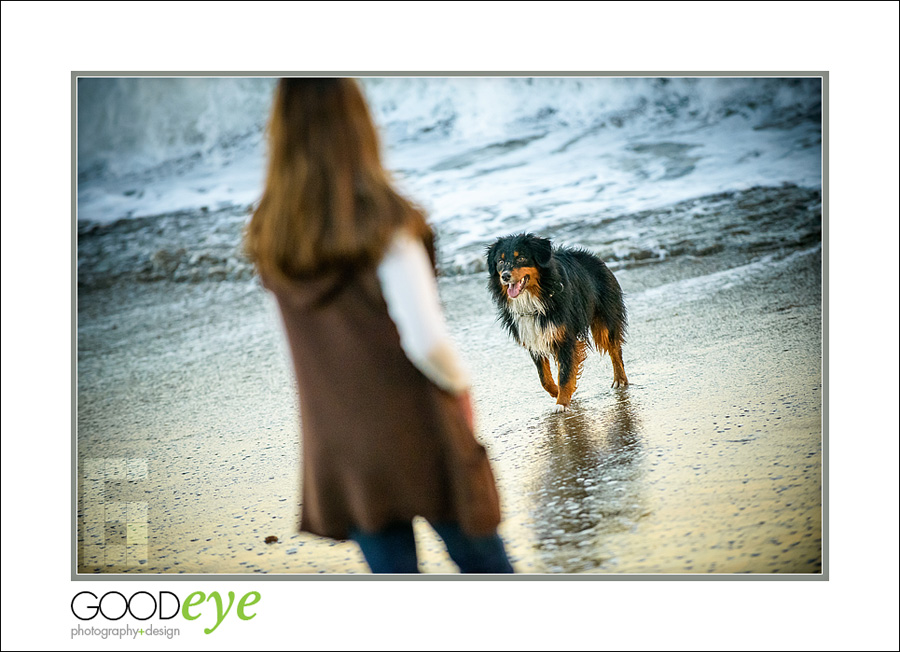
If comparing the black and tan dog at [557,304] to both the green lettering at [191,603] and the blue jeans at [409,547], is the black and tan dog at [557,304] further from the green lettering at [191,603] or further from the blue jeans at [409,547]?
the green lettering at [191,603]

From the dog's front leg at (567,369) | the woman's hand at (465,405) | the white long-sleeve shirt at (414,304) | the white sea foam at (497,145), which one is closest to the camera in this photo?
the white long-sleeve shirt at (414,304)

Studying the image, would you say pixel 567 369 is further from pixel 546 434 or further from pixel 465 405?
pixel 465 405

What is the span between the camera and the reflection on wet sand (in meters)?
2.11

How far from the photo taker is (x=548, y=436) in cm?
243

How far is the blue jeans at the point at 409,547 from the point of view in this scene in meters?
1.37

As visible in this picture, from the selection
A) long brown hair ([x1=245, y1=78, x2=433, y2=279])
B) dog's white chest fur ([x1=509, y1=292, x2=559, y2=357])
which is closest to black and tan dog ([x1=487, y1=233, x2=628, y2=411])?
dog's white chest fur ([x1=509, y1=292, x2=559, y2=357])

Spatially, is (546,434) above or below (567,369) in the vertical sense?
below

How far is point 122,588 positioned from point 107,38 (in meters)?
1.65

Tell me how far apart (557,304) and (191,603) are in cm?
144

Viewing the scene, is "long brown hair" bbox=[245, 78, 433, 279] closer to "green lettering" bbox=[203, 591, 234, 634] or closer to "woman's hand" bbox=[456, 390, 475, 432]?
"woman's hand" bbox=[456, 390, 475, 432]

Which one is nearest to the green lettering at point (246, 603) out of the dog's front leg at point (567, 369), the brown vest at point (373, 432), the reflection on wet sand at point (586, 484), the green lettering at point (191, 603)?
the green lettering at point (191, 603)

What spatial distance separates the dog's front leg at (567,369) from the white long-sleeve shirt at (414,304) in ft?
4.33

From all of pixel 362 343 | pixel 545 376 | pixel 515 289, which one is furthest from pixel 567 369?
pixel 362 343
